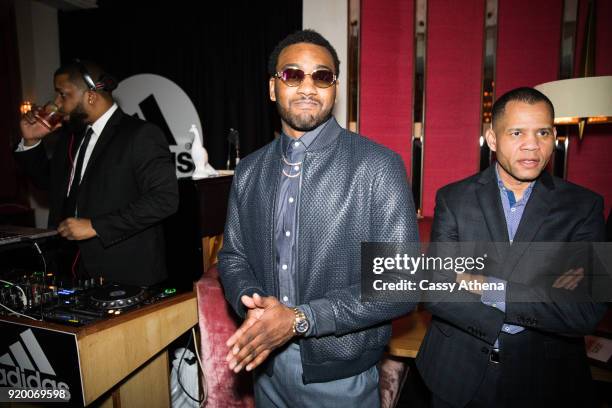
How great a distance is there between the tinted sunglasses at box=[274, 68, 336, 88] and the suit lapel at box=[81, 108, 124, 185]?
4.87 feet

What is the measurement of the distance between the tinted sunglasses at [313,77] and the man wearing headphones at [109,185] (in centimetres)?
123

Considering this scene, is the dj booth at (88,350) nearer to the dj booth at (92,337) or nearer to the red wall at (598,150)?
the dj booth at (92,337)

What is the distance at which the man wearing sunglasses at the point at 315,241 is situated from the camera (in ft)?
3.95

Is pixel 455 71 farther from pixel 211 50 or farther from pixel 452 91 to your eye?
pixel 211 50

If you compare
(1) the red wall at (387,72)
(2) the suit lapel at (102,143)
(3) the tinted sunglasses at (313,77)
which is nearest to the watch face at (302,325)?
(3) the tinted sunglasses at (313,77)

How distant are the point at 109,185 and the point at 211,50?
258 cm

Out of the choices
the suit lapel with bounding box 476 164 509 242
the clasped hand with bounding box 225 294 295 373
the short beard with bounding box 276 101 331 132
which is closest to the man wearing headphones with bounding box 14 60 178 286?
the short beard with bounding box 276 101 331 132

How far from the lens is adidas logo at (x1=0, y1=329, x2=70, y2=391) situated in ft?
5.03

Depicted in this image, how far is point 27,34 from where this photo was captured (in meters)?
5.06

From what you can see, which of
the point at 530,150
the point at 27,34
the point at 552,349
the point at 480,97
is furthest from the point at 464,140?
the point at 27,34

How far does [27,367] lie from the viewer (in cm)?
160

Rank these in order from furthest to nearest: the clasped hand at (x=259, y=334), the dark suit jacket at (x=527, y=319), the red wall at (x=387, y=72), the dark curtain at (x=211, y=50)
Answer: the dark curtain at (x=211, y=50)
the red wall at (x=387, y=72)
the dark suit jacket at (x=527, y=319)
the clasped hand at (x=259, y=334)

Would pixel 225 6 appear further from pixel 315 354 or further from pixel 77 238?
pixel 315 354

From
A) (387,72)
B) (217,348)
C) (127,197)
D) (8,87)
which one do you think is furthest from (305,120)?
(8,87)
